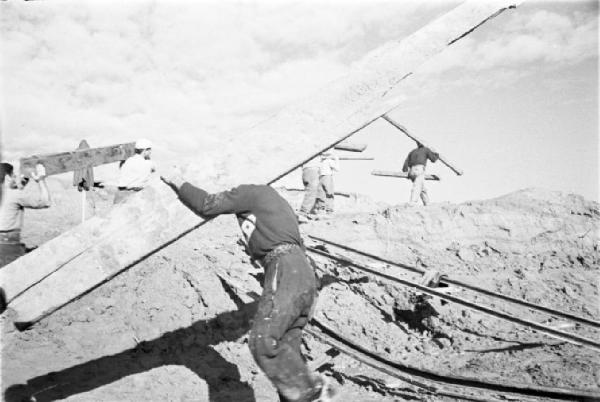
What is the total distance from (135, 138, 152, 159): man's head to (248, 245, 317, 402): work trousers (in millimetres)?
3249

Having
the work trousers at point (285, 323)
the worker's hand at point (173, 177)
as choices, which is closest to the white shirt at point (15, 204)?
the work trousers at point (285, 323)

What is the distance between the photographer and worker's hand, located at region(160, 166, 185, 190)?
5.08 ft

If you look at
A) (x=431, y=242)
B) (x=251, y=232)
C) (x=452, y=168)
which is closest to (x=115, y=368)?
(x=251, y=232)

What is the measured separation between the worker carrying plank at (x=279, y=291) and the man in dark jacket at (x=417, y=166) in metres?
7.90

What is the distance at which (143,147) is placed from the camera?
4.91m

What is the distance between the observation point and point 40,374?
450 centimetres

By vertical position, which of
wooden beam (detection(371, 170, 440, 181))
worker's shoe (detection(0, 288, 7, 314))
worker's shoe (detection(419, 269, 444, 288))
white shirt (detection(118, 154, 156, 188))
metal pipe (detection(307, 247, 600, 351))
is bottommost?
Answer: worker's shoe (detection(419, 269, 444, 288))

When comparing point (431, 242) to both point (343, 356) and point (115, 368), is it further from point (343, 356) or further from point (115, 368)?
point (115, 368)

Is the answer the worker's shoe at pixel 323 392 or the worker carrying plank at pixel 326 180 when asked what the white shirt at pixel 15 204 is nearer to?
the worker's shoe at pixel 323 392

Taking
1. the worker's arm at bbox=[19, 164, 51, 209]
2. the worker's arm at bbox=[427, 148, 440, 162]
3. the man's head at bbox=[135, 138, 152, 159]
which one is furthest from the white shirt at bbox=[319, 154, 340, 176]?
the worker's arm at bbox=[19, 164, 51, 209]

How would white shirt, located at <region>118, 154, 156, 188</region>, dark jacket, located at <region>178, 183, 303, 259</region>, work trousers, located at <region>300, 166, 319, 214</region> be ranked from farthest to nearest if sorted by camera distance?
work trousers, located at <region>300, 166, 319, 214</region> < white shirt, located at <region>118, 154, 156, 188</region> < dark jacket, located at <region>178, 183, 303, 259</region>

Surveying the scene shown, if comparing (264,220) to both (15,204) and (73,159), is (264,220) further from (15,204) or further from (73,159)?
(15,204)

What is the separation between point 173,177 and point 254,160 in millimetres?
325

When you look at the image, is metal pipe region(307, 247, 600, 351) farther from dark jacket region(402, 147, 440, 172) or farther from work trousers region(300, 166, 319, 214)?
dark jacket region(402, 147, 440, 172)
